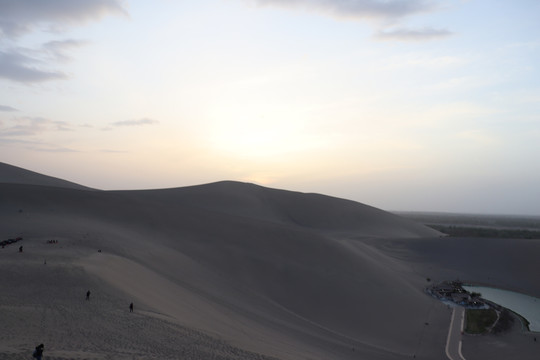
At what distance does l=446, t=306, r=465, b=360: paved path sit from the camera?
915 inches

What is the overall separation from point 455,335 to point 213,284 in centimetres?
1633

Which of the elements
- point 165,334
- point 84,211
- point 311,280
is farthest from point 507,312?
point 84,211

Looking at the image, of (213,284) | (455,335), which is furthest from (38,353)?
(455,335)

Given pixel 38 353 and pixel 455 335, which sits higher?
pixel 38 353

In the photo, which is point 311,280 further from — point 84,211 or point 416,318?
point 84,211

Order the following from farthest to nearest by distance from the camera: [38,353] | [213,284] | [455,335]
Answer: [213,284], [455,335], [38,353]

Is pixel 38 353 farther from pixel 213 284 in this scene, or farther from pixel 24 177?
pixel 24 177

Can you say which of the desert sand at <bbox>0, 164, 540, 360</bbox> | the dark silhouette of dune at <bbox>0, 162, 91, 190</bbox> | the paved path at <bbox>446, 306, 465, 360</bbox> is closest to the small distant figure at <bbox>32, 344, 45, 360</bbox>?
the desert sand at <bbox>0, 164, 540, 360</bbox>

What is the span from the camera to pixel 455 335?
86.8 ft

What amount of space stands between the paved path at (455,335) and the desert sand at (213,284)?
1.82ft

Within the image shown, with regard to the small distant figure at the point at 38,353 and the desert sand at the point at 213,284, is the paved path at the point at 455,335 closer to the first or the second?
the desert sand at the point at 213,284

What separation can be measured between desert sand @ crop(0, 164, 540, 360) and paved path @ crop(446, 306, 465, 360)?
56cm

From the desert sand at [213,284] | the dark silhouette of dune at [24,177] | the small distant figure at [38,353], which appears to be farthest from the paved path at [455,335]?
the dark silhouette of dune at [24,177]

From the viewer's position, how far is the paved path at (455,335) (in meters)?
23.2
